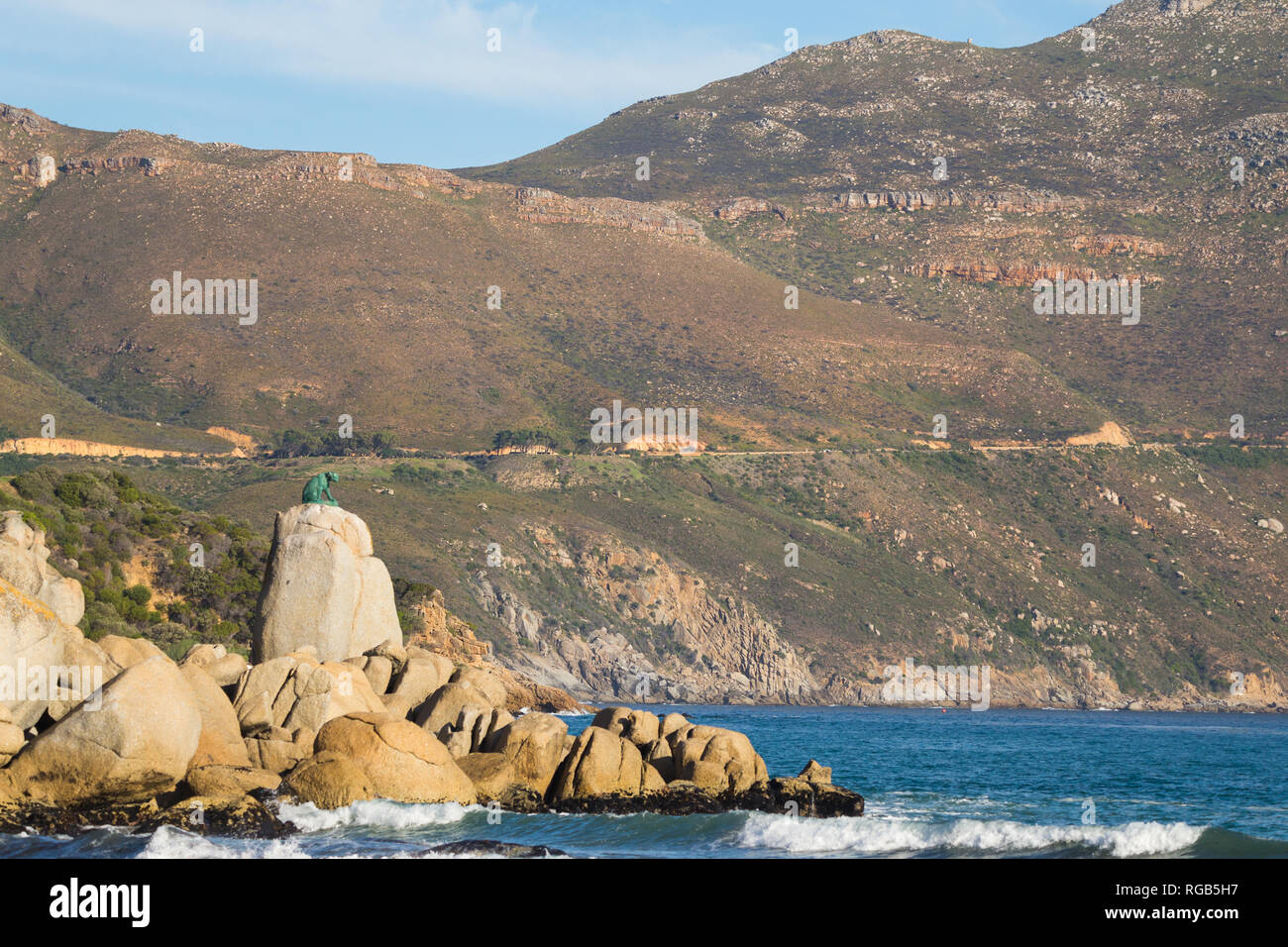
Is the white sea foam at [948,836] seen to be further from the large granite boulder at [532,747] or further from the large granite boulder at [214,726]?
the large granite boulder at [214,726]

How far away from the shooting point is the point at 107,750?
84.9 feet

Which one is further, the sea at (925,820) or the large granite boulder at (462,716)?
the large granite boulder at (462,716)

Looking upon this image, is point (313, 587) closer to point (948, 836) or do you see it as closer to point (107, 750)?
point (107, 750)

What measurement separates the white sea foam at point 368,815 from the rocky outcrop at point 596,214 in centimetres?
14829

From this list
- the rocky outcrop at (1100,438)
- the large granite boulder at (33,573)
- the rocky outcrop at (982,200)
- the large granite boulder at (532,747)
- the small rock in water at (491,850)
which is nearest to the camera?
the small rock in water at (491,850)

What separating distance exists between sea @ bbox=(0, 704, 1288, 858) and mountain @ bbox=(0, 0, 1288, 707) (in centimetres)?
4081

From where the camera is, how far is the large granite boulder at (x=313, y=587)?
3584cm

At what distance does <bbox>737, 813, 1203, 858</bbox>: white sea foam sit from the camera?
88.3 ft

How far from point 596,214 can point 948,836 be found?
495 feet

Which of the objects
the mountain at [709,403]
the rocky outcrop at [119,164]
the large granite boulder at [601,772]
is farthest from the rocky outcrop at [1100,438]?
the large granite boulder at [601,772]

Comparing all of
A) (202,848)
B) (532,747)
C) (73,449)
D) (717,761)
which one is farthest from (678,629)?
(202,848)

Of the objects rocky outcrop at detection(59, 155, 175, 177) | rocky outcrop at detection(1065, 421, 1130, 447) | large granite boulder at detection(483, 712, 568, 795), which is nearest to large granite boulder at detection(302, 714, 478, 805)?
large granite boulder at detection(483, 712, 568, 795)
